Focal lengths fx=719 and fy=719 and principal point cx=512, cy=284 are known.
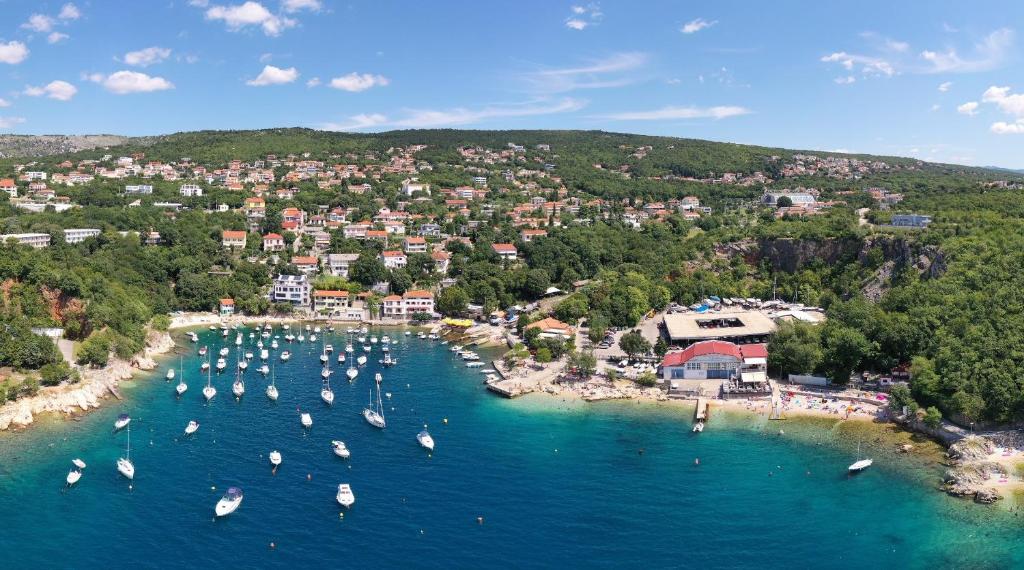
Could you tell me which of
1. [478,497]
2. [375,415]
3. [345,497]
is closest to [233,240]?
[375,415]

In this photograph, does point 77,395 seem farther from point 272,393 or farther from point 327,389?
point 327,389

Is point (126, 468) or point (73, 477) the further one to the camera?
point (126, 468)

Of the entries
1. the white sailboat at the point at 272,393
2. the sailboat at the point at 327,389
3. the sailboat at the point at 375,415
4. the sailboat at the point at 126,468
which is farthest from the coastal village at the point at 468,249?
the sailboat at the point at 327,389

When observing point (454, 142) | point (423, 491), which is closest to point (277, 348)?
point (423, 491)

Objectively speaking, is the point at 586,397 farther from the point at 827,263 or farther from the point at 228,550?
the point at 827,263

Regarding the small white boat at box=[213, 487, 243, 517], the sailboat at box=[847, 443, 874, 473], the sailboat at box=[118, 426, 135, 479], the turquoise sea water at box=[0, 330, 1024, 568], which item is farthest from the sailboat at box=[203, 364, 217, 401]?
the sailboat at box=[847, 443, 874, 473]

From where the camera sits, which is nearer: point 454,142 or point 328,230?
point 328,230

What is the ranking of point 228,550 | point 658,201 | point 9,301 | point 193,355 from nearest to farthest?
point 228,550 < point 9,301 < point 193,355 < point 658,201
